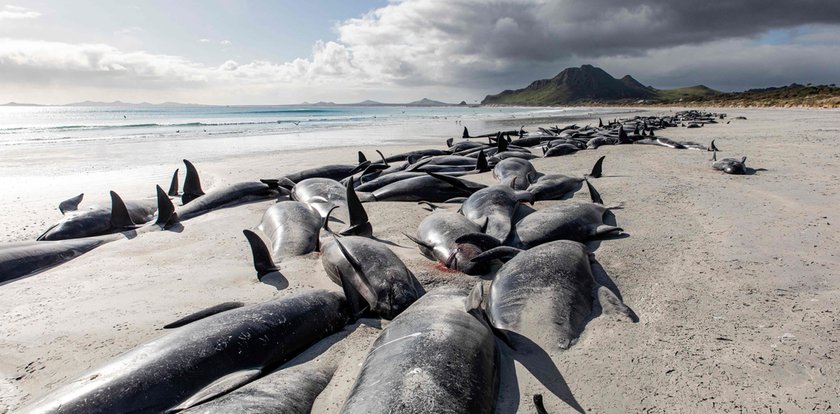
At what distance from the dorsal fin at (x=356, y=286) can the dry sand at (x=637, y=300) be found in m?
0.20

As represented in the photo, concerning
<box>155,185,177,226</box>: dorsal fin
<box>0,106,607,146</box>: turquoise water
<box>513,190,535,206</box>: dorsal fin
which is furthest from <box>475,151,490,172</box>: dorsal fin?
<box>0,106,607,146</box>: turquoise water

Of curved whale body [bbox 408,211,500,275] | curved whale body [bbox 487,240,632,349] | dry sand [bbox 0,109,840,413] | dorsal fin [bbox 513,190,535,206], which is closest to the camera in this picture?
dry sand [bbox 0,109,840,413]

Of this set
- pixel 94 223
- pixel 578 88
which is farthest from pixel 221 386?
pixel 578 88

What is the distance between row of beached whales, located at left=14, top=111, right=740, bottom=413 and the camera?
7.48ft

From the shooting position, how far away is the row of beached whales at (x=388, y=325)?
7.48ft

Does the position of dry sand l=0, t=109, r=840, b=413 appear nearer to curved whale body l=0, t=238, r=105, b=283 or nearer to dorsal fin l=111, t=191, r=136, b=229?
curved whale body l=0, t=238, r=105, b=283

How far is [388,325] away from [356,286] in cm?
84

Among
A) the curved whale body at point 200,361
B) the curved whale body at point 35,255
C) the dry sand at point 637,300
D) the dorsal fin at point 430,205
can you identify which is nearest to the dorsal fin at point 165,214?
the dry sand at point 637,300

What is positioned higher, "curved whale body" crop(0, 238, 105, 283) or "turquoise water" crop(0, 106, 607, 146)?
"turquoise water" crop(0, 106, 607, 146)

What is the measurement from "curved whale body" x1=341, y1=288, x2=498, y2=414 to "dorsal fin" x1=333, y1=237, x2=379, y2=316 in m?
0.73

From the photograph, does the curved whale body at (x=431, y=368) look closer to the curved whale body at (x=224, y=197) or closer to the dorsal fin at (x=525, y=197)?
the dorsal fin at (x=525, y=197)

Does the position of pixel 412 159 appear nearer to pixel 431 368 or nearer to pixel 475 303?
pixel 475 303

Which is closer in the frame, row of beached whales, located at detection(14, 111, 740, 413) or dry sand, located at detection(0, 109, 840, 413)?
row of beached whales, located at detection(14, 111, 740, 413)

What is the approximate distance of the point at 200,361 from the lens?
2645 millimetres
